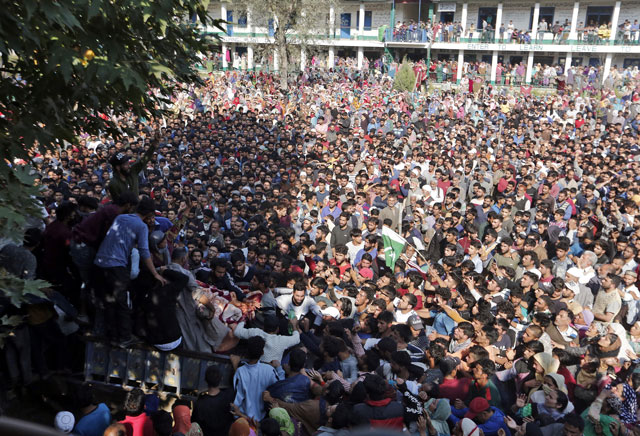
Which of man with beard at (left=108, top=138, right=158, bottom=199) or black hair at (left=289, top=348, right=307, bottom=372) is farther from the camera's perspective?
man with beard at (left=108, top=138, right=158, bottom=199)

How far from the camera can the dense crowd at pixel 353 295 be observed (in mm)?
4520

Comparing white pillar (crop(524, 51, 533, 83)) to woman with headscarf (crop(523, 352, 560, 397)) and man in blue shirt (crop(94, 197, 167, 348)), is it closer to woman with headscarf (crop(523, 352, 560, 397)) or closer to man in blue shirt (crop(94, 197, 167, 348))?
woman with headscarf (crop(523, 352, 560, 397))

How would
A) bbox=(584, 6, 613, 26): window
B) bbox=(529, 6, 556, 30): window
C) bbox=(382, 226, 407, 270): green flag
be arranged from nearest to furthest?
bbox=(382, 226, 407, 270): green flag, bbox=(584, 6, 613, 26): window, bbox=(529, 6, 556, 30): window

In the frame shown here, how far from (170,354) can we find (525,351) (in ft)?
10.8

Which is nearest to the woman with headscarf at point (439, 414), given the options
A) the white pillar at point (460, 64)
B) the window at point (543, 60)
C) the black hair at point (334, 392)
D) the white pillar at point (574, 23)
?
the black hair at point (334, 392)

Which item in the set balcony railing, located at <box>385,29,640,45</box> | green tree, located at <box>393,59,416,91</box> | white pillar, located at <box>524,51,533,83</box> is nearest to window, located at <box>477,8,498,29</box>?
balcony railing, located at <box>385,29,640,45</box>

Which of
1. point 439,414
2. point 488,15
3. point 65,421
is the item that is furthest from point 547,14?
point 65,421

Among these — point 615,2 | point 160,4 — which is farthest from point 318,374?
point 615,2

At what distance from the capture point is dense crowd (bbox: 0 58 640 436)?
178 inches

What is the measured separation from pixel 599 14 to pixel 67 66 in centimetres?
3925

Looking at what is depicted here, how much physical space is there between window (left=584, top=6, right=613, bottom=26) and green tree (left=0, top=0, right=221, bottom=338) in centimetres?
3759

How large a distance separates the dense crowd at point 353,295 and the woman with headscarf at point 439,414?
0.04ft

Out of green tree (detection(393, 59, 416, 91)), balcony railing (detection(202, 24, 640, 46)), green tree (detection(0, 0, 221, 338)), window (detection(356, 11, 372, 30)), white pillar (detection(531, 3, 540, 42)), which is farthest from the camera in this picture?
window (detection(356, 11, 372, 30))

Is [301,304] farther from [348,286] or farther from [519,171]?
[519,171]
